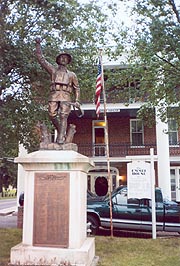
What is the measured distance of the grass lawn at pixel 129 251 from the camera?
21.8ft

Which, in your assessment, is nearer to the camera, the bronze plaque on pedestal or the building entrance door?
the bronze plaque on pedestal

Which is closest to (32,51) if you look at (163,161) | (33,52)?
(33,52)

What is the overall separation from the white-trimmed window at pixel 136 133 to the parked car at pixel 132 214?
11435 mm

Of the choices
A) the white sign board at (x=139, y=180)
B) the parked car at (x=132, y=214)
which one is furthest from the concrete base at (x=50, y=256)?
the parked car at (x=132, y=214)

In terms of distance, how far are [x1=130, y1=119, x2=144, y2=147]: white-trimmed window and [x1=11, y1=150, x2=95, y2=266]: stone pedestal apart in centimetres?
1707

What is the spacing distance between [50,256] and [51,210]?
2.55 ft

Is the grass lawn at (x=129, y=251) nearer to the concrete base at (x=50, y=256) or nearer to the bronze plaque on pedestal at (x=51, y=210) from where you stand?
the concrete base at (x=50, y=256)

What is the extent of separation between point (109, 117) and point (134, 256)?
16.6 meters

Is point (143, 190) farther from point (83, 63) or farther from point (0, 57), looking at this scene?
point (0, 57)

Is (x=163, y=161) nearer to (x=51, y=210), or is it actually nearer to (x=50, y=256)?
(x=51, y=210)

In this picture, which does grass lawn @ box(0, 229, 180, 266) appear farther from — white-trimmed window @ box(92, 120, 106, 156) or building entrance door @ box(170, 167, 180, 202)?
white-trimmed window @ box(92, 120, 106, 156)

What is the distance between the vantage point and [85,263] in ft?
18.4

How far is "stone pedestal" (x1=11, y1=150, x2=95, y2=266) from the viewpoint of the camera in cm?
582

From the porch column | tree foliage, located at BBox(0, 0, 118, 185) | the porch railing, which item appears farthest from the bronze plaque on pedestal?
the porch railing
